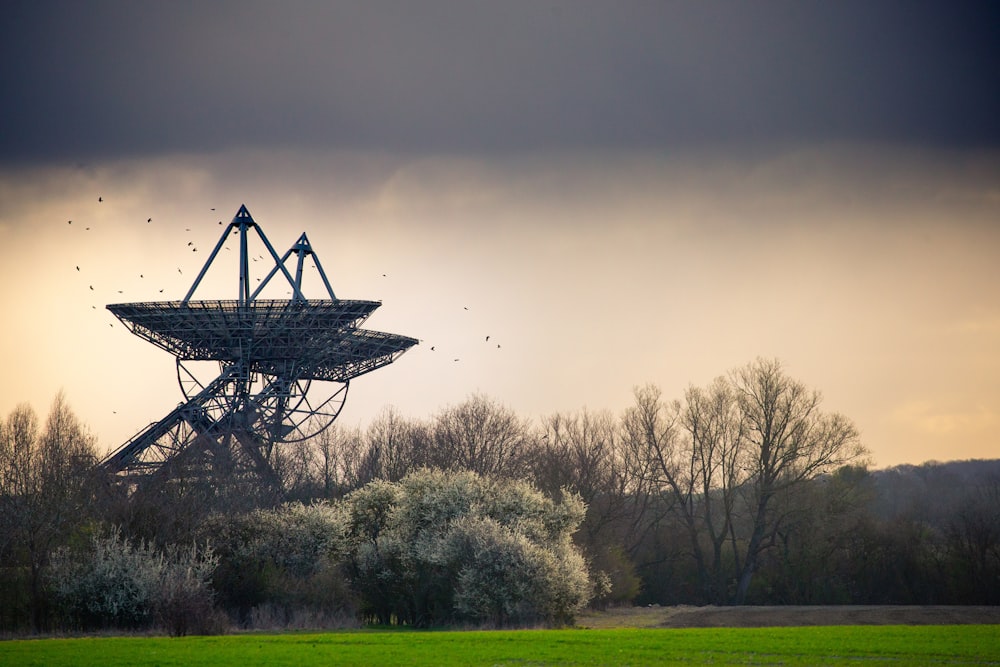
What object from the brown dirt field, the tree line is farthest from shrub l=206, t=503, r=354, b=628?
the brown dirt field

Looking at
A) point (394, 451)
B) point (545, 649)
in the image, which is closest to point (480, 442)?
point (394, 451)

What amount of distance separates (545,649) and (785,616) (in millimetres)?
35054

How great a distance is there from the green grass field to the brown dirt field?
1922 centimetres

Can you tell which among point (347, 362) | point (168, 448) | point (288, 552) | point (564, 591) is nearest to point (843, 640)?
point (564, 591)

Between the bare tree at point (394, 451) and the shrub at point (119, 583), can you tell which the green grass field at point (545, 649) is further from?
the bare tree at point (394, 451)

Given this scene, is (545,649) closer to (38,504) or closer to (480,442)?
(38,504)

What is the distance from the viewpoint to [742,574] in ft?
271

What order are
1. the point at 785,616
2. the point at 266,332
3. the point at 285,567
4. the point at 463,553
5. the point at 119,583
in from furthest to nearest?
the point at 266,332 → the point at 785,616 → the point at 285,567 → the point at 463,553 → the point at 119,583

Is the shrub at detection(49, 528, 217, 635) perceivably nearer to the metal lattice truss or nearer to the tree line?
the tree line

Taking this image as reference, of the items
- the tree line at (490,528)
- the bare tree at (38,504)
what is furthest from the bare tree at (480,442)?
the bare tree at (38,504)

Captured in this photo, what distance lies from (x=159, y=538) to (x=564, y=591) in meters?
17.8

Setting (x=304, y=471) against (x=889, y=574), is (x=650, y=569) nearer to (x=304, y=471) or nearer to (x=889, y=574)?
(x=889, y=574)

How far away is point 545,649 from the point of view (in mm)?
36375

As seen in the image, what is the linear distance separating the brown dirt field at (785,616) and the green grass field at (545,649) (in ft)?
63.1
